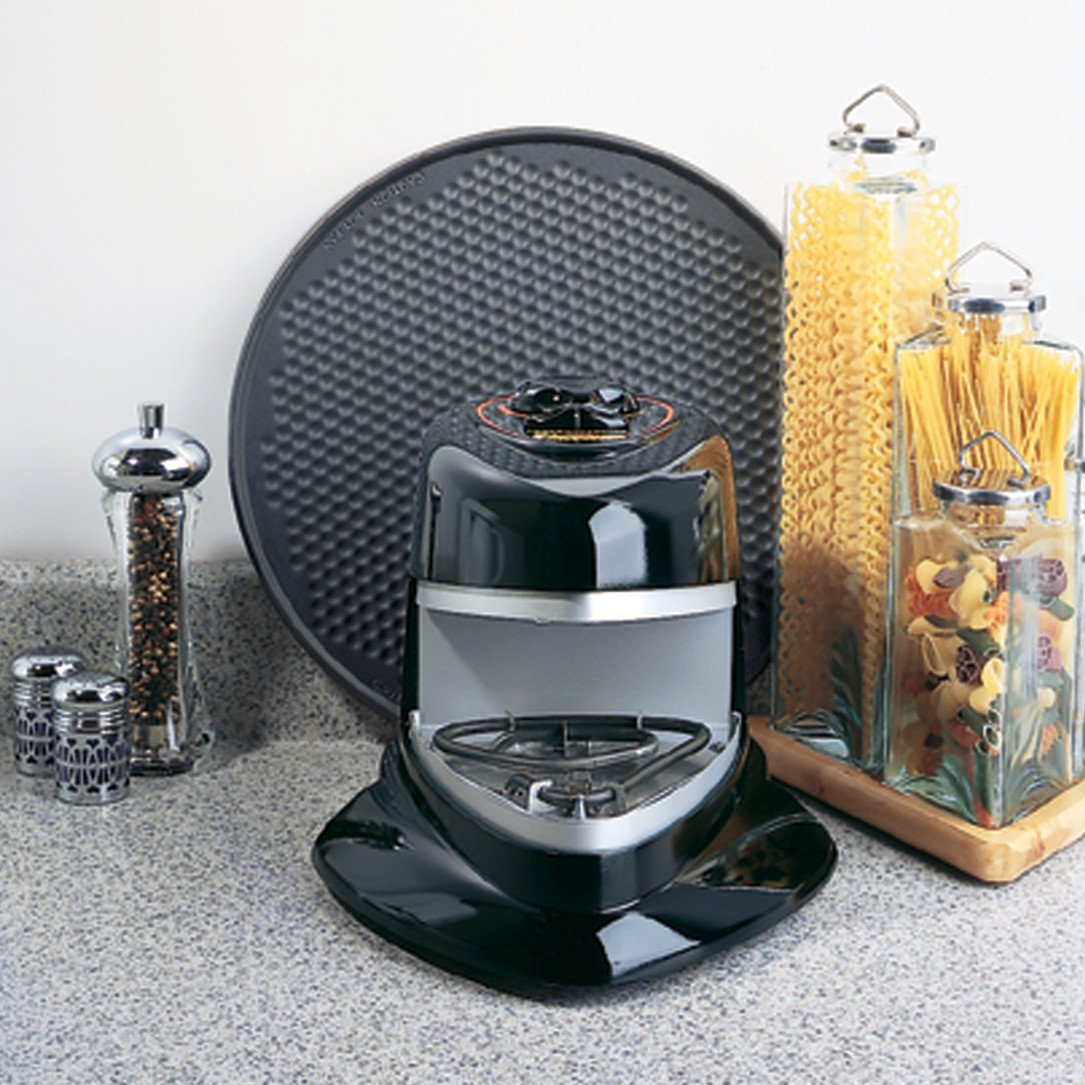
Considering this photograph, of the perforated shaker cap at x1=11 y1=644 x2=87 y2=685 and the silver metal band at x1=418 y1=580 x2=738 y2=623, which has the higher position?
the silver metal band at x1=418 y1=580 x2=738 y2=623

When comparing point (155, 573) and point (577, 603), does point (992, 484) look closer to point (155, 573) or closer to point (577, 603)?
point (577, 603)

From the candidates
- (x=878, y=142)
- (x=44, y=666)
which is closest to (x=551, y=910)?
(x=44, y=666)

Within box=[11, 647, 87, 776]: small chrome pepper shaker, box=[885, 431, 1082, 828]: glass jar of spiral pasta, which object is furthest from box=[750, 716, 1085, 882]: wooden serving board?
box=[11, 647, 87, 776]: small chrome pepper shaker

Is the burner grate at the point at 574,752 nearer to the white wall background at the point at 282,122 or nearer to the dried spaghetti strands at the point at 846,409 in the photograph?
the dried spaghetti strands at the point at 846,409

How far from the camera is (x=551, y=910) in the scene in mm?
840

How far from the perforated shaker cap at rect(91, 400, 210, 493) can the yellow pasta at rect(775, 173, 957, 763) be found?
43cm

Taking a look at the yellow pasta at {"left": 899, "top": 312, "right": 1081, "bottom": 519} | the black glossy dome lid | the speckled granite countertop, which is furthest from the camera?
the yellow pasta at {"left": 899, "top": 312, "right": 1081, "bottom": 519}

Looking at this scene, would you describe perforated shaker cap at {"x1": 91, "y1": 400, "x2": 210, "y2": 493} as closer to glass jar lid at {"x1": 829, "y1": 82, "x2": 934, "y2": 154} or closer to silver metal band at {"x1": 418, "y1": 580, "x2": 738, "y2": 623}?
silver metal band at {"x1": 418, "y1": 580, "x2": 738, "y2": 623}

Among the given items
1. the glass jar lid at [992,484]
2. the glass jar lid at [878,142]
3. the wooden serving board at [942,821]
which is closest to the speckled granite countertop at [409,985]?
the wooden serving board at [942,821]

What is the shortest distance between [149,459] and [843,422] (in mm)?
480

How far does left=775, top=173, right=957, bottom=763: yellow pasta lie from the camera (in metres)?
1.03

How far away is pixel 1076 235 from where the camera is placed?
3.97 feet

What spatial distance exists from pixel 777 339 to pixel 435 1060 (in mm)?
640

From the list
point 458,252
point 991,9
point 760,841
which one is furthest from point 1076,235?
point 760,841
